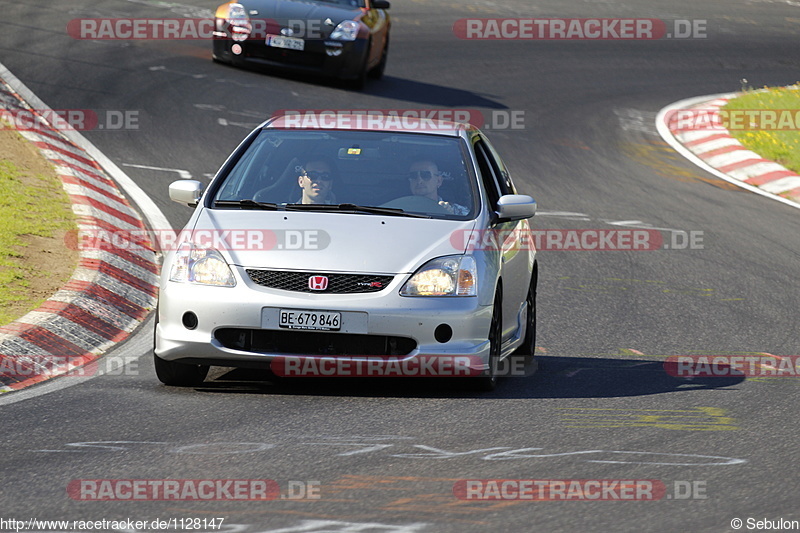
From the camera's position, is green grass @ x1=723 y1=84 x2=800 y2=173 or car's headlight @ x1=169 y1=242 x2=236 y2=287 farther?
green grass @ x1=723 y1=84 x2=800 y2=173

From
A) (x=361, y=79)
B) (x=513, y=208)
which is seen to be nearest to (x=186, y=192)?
(x=513, y=208)

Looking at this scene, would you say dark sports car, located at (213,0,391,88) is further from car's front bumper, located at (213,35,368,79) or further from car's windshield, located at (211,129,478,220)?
car's windshield, located at (211,129,478,220)

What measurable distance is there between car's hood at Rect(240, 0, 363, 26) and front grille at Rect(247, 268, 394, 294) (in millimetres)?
12757

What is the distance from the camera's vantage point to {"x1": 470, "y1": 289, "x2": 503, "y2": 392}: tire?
25.9 ft

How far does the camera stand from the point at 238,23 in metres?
19.9

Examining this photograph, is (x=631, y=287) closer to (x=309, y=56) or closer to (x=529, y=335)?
(x=529, y=335)

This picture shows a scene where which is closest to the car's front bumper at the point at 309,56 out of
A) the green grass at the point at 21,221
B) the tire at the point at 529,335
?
the green grass at the point at 21,221

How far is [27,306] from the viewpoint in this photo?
923 cm

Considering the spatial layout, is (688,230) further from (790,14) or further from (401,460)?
(790,14)

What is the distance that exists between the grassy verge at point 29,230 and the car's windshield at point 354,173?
184 centimetres

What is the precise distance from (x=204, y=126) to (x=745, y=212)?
6.53m

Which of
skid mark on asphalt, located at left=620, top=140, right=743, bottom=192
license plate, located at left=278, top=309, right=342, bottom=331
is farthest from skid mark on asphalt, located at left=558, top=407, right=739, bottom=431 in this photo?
skid mark on asphalt, located at left=620, top=140, right=743, bottom=192

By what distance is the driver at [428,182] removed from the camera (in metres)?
8.41

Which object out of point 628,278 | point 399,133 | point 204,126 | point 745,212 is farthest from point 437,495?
point 204,126
